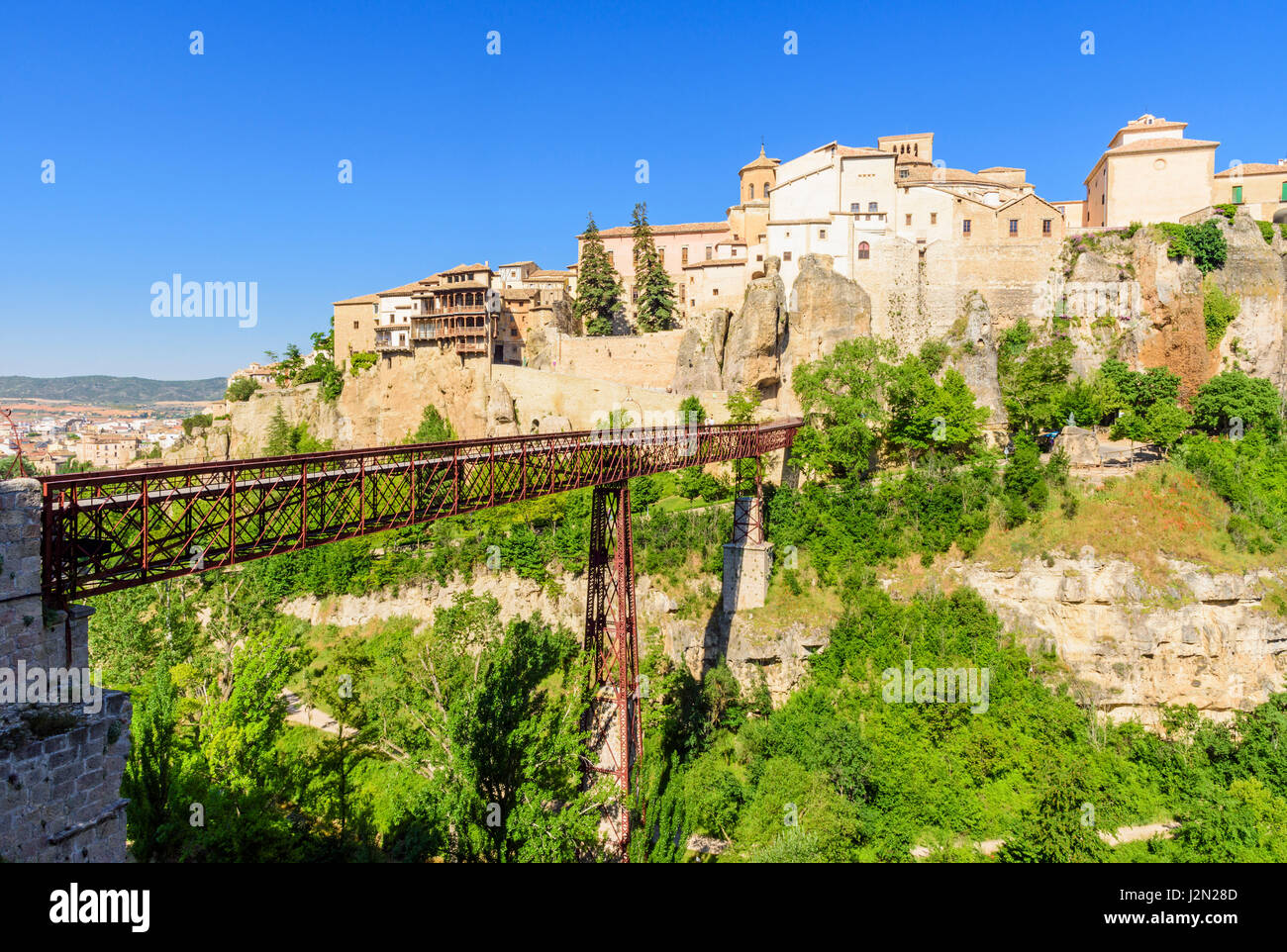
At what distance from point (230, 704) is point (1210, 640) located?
111 ft

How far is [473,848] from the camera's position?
53.8 feet

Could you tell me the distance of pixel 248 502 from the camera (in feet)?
38.8

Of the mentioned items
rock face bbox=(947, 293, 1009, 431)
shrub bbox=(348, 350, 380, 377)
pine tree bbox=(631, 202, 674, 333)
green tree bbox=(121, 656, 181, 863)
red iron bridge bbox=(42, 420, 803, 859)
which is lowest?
green tree bbox=(121, 656, 181, 863)

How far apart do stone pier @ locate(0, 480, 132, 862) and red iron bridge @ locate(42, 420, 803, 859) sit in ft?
1.53

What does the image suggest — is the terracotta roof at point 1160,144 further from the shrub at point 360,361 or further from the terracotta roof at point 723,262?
the shrub at point 360,361

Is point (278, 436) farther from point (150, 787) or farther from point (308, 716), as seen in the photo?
point (150, 787)

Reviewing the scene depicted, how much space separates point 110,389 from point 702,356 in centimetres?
10150

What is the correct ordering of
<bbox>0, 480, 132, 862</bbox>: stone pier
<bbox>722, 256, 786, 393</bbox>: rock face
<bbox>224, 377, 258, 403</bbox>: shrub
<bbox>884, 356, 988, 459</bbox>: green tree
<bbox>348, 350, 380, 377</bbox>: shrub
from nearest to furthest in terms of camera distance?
1. <bbox>0, 480, 132, 862</bbox>: stone pier
2. <bbox>884, 356, 988, 459</bbox>: green tree
3. <bbox>722, 256, 786, 393</bbox>: rock face
4. <bbox>348, 350, 380, 377</bbox>: shrub
5. <bbox>224, 377, 258, 403</bbox>: shrub

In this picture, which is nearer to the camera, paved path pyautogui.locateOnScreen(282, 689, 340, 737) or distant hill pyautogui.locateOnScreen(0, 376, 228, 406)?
paved path pyautogui.locateOnScreen(282, 689, 340, 737)

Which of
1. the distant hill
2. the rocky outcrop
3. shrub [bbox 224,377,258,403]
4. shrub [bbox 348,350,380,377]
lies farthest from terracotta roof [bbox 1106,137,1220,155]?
the distant hill

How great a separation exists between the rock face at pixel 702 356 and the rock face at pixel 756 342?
0.97m

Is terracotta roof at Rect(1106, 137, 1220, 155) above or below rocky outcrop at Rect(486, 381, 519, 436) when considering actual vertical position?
above

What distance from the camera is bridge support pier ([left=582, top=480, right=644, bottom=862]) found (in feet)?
63.8

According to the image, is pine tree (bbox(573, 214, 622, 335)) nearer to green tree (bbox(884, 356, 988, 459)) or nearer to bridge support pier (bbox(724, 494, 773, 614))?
green tree (bbox(884, 356, 988, 459))
